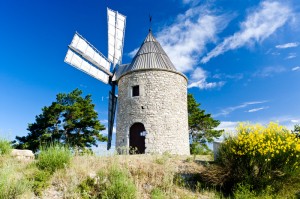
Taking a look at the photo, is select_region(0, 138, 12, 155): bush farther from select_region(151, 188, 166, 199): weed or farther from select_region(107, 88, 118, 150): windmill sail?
select_region(107, 88, 118, 150): windmill sail

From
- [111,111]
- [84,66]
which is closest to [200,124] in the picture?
[111,111]

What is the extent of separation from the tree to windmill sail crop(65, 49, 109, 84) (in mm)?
4840

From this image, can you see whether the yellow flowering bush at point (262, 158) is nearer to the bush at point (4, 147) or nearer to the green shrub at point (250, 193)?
the green shrub at point (250, 193)

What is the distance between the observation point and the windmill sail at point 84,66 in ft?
51.7

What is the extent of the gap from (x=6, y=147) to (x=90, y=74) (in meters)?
8.25

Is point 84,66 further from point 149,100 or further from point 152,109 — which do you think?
point 152,109

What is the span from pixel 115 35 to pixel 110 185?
46.2 ft

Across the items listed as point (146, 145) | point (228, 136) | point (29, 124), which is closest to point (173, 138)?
point (146, 145)

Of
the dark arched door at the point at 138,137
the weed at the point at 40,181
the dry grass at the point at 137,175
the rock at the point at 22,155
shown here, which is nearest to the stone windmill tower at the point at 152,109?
the dark arched door at the point at 138,137

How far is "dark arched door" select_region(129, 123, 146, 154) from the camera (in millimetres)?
14594

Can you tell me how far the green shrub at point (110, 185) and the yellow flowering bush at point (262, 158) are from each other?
3.18 m

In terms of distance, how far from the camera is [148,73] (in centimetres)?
1515

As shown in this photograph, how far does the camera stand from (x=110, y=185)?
7.32m

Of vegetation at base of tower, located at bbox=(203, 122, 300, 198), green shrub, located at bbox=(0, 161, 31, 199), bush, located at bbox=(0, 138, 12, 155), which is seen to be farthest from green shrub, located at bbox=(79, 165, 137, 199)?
bush, located at bbox=(0, 138, 12, 155)
